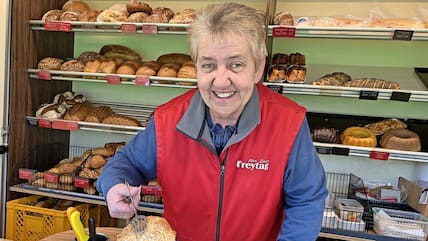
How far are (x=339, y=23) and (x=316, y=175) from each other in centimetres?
124

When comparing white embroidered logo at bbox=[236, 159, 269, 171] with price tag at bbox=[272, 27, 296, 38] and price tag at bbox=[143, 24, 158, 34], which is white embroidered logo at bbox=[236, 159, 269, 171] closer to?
price tag at bbox=[272, 27, 296, 38]

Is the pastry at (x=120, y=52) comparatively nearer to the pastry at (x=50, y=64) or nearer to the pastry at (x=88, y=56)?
the pastry at (x=88, y=56)

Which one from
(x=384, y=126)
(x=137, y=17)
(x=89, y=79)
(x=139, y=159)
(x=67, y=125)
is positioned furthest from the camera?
(x=89, y=79)

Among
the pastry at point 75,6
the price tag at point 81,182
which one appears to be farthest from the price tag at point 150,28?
the price tag at point 81,182

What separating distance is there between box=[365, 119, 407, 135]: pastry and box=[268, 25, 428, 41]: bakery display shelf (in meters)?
0.48

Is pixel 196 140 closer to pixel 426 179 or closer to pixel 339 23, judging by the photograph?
pixel 339 23

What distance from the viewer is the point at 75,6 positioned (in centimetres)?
257

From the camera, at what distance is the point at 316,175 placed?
1096 millimetres

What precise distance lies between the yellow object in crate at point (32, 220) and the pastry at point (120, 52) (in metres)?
0.98

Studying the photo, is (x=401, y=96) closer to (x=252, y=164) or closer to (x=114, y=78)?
(x=252, y=164)

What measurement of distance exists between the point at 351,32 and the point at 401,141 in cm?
61

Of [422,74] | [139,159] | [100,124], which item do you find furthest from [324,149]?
[100,124]

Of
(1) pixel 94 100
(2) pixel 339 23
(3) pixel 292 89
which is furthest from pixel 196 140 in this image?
(1) pixel 94 100

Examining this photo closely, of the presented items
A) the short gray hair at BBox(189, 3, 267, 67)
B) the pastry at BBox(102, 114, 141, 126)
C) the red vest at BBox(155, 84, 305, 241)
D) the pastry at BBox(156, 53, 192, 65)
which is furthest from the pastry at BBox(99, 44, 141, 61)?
the short gray hair at BBox(189, 3, 267, 67)
